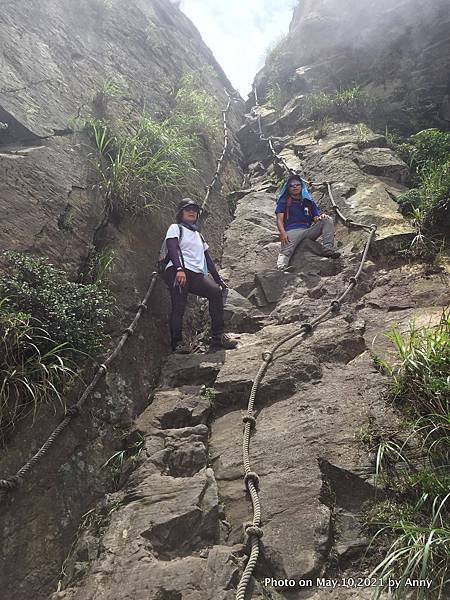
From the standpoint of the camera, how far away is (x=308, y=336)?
4.30 meters

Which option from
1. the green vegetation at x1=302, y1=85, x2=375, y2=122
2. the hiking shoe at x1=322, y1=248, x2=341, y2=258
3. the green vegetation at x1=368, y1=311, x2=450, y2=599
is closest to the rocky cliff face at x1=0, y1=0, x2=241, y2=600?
the hiking shoe at x1=322, y1=248, x2=341, y2=258

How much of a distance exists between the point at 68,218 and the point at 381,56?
1116 centimetres

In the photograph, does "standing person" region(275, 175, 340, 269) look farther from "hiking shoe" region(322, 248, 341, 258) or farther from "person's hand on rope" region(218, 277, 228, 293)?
"person's hand on rope" region(218, 277, 228, 293)

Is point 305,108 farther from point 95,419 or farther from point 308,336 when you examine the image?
point 95,419

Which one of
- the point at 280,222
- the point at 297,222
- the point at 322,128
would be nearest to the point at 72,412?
the point at 280,222

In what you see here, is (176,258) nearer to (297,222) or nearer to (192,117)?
(297,222)

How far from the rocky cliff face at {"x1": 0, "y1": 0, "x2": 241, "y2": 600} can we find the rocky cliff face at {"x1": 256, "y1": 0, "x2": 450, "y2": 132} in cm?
504

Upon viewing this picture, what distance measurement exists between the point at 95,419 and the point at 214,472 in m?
1.07

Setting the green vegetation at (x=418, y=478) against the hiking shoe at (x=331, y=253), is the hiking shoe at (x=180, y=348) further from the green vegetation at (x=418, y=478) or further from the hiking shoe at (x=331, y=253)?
the hiking shoe at (x=331, y=253)

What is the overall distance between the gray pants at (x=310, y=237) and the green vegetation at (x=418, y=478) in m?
2.72

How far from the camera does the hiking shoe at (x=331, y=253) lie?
19.1ft

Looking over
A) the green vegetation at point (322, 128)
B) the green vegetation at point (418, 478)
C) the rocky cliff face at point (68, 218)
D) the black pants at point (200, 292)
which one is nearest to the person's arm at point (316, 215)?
the rocky cliff face at point (68, 218)

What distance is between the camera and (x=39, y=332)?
3.35 meters

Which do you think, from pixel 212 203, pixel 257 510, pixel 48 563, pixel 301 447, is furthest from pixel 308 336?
pixel 212 203
